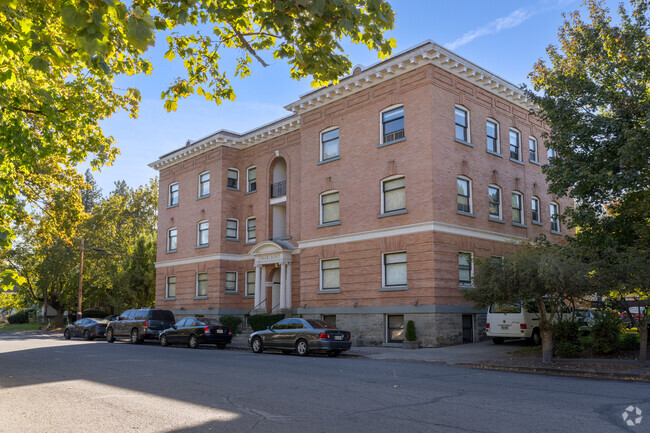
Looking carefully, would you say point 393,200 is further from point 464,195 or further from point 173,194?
point 173,194

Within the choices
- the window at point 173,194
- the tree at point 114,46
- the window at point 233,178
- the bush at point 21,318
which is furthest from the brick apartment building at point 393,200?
the bush at point 21,318

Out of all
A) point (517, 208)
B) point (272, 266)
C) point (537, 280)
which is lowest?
point (537, 280)

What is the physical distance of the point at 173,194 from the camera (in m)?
39.6

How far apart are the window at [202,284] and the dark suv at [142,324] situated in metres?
6.91

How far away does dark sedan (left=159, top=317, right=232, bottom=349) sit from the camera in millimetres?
23906

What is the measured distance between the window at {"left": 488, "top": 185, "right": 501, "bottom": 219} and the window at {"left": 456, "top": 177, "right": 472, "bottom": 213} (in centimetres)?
178

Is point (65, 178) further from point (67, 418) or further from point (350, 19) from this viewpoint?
point (350, 19)

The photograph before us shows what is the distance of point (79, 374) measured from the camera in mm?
13258

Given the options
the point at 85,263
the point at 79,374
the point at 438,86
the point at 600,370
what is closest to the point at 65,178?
the point at 79,374

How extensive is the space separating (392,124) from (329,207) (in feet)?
17.4

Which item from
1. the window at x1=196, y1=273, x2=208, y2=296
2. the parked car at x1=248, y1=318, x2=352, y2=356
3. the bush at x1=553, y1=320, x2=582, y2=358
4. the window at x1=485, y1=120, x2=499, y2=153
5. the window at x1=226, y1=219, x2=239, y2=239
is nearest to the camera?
the bush at x1=553, y1=320, x2=582, y2=358

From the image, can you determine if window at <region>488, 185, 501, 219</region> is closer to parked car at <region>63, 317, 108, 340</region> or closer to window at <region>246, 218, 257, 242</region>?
window at <region>246, 218, 257, 242</region>

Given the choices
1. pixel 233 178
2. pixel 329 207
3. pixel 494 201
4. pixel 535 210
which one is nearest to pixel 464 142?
pixel 494 201

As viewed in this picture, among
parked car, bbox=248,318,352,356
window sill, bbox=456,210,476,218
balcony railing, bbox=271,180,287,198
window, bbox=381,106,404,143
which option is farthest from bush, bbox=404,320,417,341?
balcony railing, bbox=271,180,287,198
